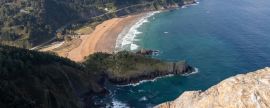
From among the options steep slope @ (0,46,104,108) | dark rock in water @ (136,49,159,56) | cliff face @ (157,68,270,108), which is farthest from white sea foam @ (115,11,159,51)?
cliff face @ (157,68,270,108)

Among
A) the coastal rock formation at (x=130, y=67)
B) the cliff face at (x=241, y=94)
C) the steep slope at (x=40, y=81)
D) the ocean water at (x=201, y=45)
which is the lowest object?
the ocean water at (x=201, y=45)

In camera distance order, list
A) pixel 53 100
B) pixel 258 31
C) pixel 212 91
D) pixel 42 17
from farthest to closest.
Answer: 1. pixel 42 17
2. pixel 258 31
3. pixel 53 100
4. pixel 212 91

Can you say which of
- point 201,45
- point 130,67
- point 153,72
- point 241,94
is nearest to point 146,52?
point 201,45

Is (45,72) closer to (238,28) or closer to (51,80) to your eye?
(51,80)

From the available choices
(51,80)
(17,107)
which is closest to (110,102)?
(51,80)

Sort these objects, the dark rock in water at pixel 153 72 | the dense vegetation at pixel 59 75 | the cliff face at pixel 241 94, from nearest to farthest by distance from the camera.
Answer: the cliff face at pixel 241 94 < the dense vegetation at pixel 59 75 < the dark rock in water at pixel 153 72

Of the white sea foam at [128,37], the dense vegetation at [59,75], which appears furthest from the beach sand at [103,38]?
the dense vegetation at [59,75]

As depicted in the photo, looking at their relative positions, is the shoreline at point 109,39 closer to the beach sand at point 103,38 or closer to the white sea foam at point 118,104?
the beach sand at point 103,38
